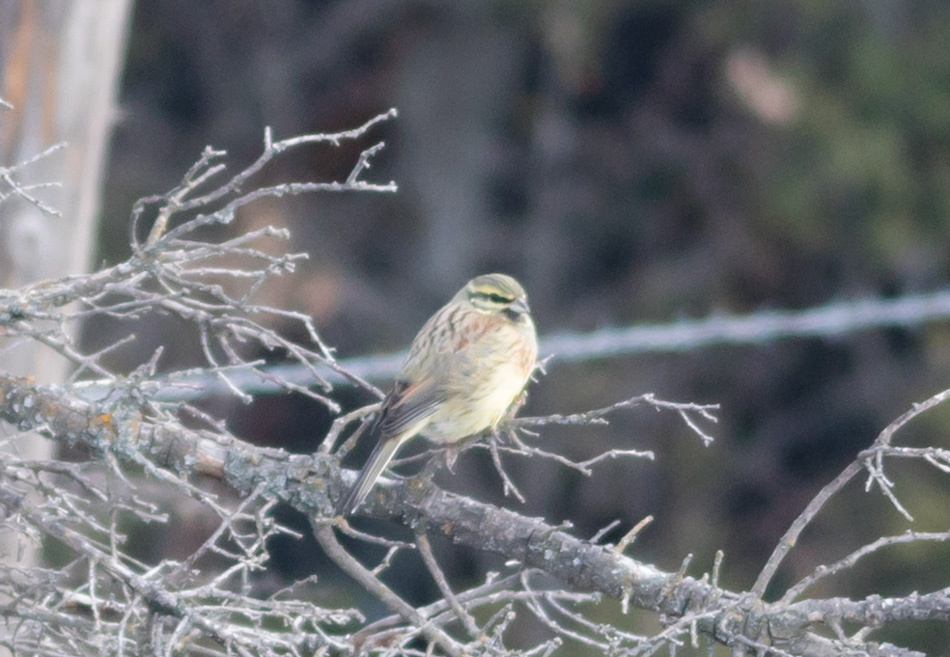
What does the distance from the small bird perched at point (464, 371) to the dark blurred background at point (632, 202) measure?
520 centimetres

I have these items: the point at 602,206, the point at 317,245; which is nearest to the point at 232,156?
the point at 317,245

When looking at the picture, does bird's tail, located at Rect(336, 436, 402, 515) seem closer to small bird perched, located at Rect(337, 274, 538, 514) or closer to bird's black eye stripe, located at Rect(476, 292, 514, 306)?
small bird perched, located at Rect(337, 274, 538, 514)

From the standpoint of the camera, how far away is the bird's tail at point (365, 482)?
3.61 m

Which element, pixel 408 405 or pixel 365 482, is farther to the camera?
pixel 408 405

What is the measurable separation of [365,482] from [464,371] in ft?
3.68

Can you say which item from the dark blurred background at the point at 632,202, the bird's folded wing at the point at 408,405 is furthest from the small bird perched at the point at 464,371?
the dark blurred background at the point at 632,202

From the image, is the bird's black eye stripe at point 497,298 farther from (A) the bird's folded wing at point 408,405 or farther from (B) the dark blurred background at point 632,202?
(B) the dark blurred background at point 632,202

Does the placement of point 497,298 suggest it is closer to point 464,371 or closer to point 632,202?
point 464,371

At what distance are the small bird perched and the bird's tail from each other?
3cm

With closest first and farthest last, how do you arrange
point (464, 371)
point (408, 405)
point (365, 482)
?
point (365, 482) → point (408, 405) → point (464, 371)

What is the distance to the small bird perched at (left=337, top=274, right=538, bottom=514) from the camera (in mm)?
4480

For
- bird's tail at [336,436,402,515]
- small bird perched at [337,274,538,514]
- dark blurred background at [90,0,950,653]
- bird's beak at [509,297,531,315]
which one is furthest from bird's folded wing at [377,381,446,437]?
dark blurred background at [90,0,950,653]

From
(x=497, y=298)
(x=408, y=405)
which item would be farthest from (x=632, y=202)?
(x=408, y=405)

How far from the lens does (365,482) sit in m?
3.72
